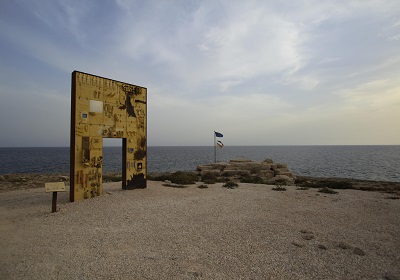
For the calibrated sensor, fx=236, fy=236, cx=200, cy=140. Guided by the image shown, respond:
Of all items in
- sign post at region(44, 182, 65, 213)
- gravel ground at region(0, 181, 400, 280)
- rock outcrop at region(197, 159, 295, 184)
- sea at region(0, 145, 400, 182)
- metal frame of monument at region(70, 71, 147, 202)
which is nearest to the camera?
gravel ground at region(0, 181, 400, 280)

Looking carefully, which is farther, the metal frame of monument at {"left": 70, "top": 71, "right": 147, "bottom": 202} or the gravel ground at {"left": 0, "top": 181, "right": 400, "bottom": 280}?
the metal frame of monument at {"left": 70, "top": 71, "right": 147, "bottom": 202}

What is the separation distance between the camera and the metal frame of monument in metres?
11.3

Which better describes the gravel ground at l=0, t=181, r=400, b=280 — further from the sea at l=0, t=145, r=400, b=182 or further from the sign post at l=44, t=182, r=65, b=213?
the sea at l=0, t=145, r=400, b=182

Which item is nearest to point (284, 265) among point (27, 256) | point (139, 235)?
point (139, 235)

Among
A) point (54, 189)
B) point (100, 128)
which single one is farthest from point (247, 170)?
point (54, 189)

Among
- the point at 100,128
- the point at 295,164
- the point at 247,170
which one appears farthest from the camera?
the point at 295,164

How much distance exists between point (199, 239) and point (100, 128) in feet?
27.4

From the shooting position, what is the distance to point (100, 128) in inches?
486

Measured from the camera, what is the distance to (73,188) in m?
11.2

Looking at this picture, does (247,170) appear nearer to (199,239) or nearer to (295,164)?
(199,239)

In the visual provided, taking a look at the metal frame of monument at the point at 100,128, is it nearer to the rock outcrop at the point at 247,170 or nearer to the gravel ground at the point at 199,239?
the gravel ground at the point at 199,239

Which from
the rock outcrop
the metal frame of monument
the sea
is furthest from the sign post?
the sea

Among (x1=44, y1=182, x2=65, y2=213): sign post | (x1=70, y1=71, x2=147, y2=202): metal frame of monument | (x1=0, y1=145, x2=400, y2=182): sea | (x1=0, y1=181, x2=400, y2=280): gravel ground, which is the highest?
(x1=70, y1=71, x2=147, y2=202): metal frame of monument

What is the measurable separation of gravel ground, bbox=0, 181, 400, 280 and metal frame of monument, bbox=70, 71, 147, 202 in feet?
4.37
